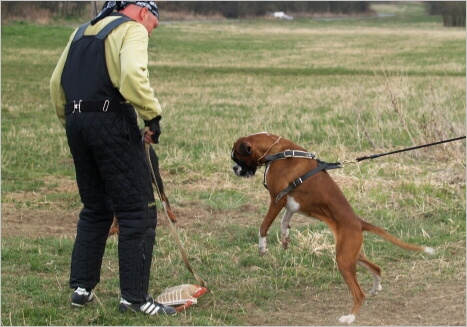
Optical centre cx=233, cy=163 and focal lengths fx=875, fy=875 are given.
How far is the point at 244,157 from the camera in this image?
6.61 m

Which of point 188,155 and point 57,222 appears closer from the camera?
point 57,222

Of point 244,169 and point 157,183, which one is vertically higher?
point 244,169

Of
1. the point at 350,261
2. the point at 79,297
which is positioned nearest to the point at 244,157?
the point at 350,261

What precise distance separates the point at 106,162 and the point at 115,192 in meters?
0.21

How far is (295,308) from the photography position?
6.30 meters

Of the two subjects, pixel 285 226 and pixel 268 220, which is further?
pixel 285 226

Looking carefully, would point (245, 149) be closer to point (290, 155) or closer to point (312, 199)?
point (290, 155)

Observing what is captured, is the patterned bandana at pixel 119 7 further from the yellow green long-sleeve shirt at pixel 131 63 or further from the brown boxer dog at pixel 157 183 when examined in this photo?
the brown boxer dog at pixel 157 183

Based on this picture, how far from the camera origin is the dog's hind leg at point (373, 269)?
6.39 m

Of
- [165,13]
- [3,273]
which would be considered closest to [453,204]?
[3,273]

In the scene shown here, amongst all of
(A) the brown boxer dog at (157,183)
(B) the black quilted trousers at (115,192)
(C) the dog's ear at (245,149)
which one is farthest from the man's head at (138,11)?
(A) the brown boxer dog at (157,183)

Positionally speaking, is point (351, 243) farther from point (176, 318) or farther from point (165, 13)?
point (165, 13)

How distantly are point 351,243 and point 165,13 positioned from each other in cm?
5332

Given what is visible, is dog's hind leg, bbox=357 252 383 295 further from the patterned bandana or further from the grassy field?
the patterned bandana
